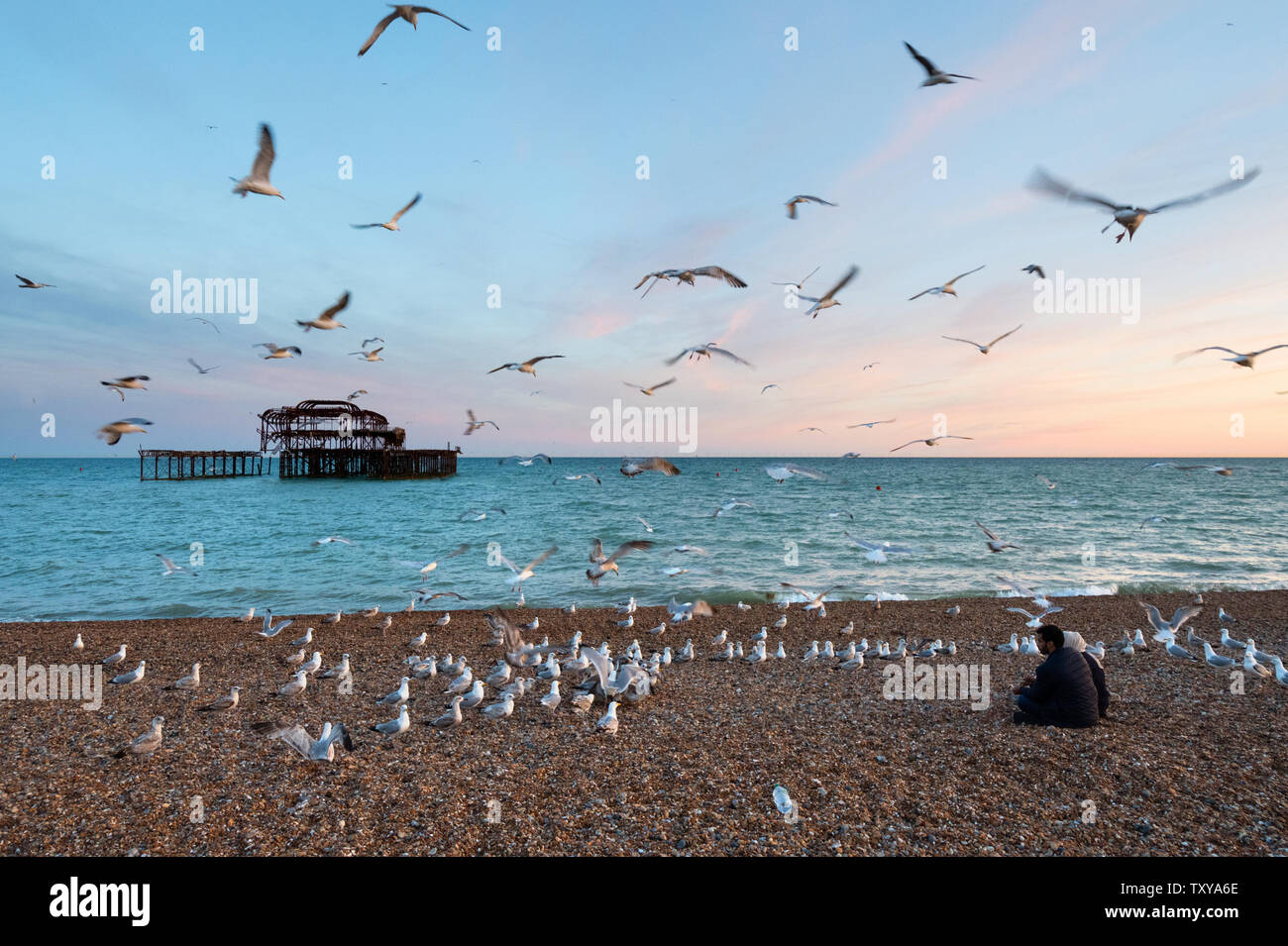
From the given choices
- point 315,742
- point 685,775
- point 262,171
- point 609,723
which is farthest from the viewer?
point 262,171

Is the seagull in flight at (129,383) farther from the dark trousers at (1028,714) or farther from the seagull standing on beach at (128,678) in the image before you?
the dark trousers at (1028,714)

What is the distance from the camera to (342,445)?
82.4 meters

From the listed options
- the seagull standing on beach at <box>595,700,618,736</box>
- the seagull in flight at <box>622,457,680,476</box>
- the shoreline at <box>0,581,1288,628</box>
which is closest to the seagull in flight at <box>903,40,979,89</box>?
the seagull in flight at <box>622,457,680,476</box>

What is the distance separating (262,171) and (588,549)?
20710 millimetres

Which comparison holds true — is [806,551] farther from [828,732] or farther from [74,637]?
[74,637]

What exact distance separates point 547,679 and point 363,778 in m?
3.70

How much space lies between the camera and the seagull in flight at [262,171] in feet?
27.1

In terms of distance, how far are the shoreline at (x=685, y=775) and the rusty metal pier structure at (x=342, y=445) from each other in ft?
234

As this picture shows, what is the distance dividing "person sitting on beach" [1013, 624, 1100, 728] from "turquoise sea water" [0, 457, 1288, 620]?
5.37 meters

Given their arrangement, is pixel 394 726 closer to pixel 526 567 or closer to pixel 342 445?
pixel 526 567

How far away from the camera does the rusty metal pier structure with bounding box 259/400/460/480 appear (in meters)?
75.6

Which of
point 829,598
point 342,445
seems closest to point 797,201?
point 829,598
